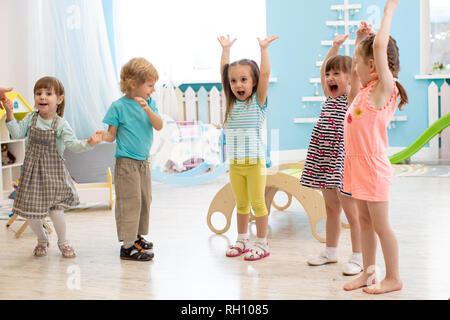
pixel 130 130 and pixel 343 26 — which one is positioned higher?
pixel 343 26

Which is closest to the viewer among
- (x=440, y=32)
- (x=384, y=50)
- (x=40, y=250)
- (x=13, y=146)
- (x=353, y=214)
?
(x=384, y=50)

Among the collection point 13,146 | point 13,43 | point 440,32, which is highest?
point 440,32

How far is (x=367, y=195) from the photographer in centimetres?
156

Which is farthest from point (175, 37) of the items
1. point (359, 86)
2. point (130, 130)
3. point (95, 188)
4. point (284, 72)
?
point (359, 86)

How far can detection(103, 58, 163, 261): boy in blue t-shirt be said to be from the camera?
2062 millimetres

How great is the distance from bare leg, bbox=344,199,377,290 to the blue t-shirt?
0.92 metres

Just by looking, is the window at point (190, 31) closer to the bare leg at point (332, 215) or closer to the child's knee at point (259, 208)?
the child's knee at point (259, 208)

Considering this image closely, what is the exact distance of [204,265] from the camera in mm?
2000

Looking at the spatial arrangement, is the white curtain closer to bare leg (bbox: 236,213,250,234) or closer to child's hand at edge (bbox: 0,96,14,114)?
child's hand at edge (bbox: 0,96,14,114)

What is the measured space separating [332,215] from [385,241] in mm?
404

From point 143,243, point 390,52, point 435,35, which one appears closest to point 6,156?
point 143,243

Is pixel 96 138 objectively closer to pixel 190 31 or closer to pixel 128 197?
pixel 128 197
